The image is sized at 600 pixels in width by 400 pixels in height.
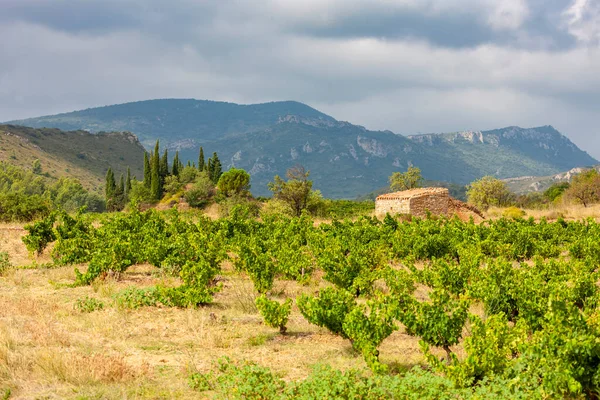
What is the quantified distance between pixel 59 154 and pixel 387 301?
17865cm

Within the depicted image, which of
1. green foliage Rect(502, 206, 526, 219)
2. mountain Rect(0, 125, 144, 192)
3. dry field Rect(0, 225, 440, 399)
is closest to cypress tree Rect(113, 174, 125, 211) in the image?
mountain Rect(0, 125, 144, 192)

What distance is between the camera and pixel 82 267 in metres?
19.6

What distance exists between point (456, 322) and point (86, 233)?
18416 mm

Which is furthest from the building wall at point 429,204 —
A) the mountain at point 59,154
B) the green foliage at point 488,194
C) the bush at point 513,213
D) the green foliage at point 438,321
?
the mountain at point 59,154

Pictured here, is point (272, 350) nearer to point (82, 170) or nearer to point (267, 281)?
point (267, 281)

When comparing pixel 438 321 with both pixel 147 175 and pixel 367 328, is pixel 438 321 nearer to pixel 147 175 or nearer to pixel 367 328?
pixel 367 328

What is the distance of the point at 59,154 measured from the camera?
554 feet

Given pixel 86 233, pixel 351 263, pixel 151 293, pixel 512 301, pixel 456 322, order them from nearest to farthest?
pixel 456 322 → pixel 512 301 → pixel 151 293 → pixel 351 263 → pixel 86 233

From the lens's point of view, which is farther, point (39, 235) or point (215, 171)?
point (215, 171)

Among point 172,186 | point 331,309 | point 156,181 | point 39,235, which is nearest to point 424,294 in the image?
point 331,309

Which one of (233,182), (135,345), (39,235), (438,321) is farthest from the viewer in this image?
(233,182)

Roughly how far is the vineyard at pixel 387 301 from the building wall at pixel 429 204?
12737 millimetres

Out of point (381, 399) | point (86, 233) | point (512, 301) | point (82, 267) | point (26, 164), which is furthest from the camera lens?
point (26, 164)

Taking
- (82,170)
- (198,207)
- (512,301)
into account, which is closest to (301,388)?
(512,301)
